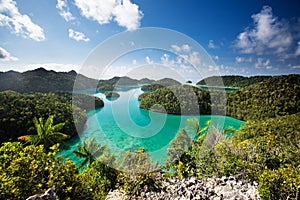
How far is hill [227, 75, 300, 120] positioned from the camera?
132 ft

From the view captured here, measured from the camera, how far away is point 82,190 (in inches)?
204

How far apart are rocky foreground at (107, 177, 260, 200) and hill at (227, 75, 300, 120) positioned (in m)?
43.5

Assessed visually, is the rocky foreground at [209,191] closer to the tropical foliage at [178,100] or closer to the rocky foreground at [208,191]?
the rocky foreground at [208,191]

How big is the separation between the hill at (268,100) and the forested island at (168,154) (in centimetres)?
20

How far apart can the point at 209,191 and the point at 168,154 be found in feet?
32.9

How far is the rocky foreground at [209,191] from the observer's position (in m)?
5.07

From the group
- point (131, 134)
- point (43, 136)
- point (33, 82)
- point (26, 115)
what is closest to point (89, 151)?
point (43, 136)

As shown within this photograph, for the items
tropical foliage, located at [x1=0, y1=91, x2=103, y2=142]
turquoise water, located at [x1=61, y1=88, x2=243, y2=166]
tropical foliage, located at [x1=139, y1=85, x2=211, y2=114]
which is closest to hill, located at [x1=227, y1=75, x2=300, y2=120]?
tropical foliage, located at [x1=139, y1=85, x2=211, y2=114]

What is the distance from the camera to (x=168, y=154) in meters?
15.2

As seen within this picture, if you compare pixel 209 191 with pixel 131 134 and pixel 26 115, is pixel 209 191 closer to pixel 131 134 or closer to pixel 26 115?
pixel 131 134

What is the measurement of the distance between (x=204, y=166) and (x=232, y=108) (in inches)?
1827

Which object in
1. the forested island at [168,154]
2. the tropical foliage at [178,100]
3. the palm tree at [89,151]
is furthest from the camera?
the tropical foliage at [178,100]

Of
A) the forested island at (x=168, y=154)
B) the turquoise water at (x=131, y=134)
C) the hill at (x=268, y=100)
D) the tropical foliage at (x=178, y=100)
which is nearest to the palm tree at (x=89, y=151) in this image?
the forested island at (x=168, y=154)

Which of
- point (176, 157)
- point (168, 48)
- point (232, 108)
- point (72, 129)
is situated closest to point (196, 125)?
point (176, 157)
